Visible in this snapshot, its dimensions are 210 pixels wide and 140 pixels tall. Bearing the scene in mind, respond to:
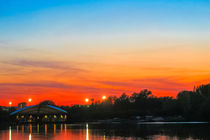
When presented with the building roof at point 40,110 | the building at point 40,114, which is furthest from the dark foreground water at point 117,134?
the building at point 40,114

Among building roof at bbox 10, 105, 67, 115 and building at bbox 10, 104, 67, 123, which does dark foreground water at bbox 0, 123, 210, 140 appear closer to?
building roof at bbox 10, 105, 67, 115

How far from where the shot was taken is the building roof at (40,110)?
72.3 meters

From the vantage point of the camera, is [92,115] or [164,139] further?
[92,115]

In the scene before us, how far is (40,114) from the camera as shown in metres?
77.9

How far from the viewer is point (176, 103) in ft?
298

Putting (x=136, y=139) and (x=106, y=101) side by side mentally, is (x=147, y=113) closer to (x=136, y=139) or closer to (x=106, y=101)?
(x=136, y=139)

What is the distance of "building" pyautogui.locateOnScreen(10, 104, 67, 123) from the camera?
7369cm

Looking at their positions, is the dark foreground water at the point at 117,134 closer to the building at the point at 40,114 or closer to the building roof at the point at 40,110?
the building roof at the point at 40,110

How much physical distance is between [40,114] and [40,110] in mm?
1971

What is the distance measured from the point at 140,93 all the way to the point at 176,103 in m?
56.5

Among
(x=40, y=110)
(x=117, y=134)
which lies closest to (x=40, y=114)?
(x=40, y=110)

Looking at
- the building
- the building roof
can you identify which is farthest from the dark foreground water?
the building

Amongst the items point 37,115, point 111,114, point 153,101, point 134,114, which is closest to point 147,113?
point 134,114

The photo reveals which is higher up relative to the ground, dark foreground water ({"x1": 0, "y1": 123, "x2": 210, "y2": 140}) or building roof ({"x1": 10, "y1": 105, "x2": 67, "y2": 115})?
building roof ({"x1": 10, "y1": 105, "x2": 67, "y2": 115})
